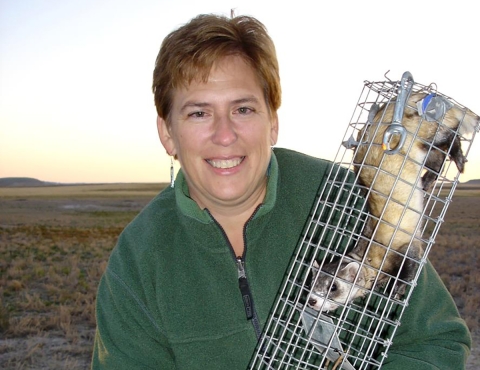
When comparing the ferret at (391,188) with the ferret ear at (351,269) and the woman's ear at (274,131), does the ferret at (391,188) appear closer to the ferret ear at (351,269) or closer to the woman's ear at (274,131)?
the ferret ear at (351,269)

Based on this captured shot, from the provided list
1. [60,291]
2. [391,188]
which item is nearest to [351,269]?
[391,188]

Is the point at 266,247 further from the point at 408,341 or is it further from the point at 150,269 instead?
the point at 408,341

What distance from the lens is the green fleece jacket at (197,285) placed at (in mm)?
2877

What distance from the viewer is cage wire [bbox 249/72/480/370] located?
2.10 metres

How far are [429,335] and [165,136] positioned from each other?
171 centimetres

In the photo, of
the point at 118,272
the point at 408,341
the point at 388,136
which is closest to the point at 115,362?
the point at 118,272

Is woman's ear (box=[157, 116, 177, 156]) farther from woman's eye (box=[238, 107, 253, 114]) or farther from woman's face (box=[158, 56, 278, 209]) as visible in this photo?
woman's eye (box=[238, 107, 253, 114])

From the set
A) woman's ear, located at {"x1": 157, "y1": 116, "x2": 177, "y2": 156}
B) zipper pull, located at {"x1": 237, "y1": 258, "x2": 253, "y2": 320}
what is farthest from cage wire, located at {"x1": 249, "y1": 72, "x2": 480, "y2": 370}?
woman's ear, located at {"x1": 157, "y1": 116, "x2": 177, "y2": 156}

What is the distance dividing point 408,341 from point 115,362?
152 centimetres

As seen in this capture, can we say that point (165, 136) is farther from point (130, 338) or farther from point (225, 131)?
point (130, 338)

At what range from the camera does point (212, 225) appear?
2.92 meters

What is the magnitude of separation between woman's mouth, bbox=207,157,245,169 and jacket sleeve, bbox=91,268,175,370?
0.86m

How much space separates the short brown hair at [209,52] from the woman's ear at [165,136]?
11 centimetres

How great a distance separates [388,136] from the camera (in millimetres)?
2027
